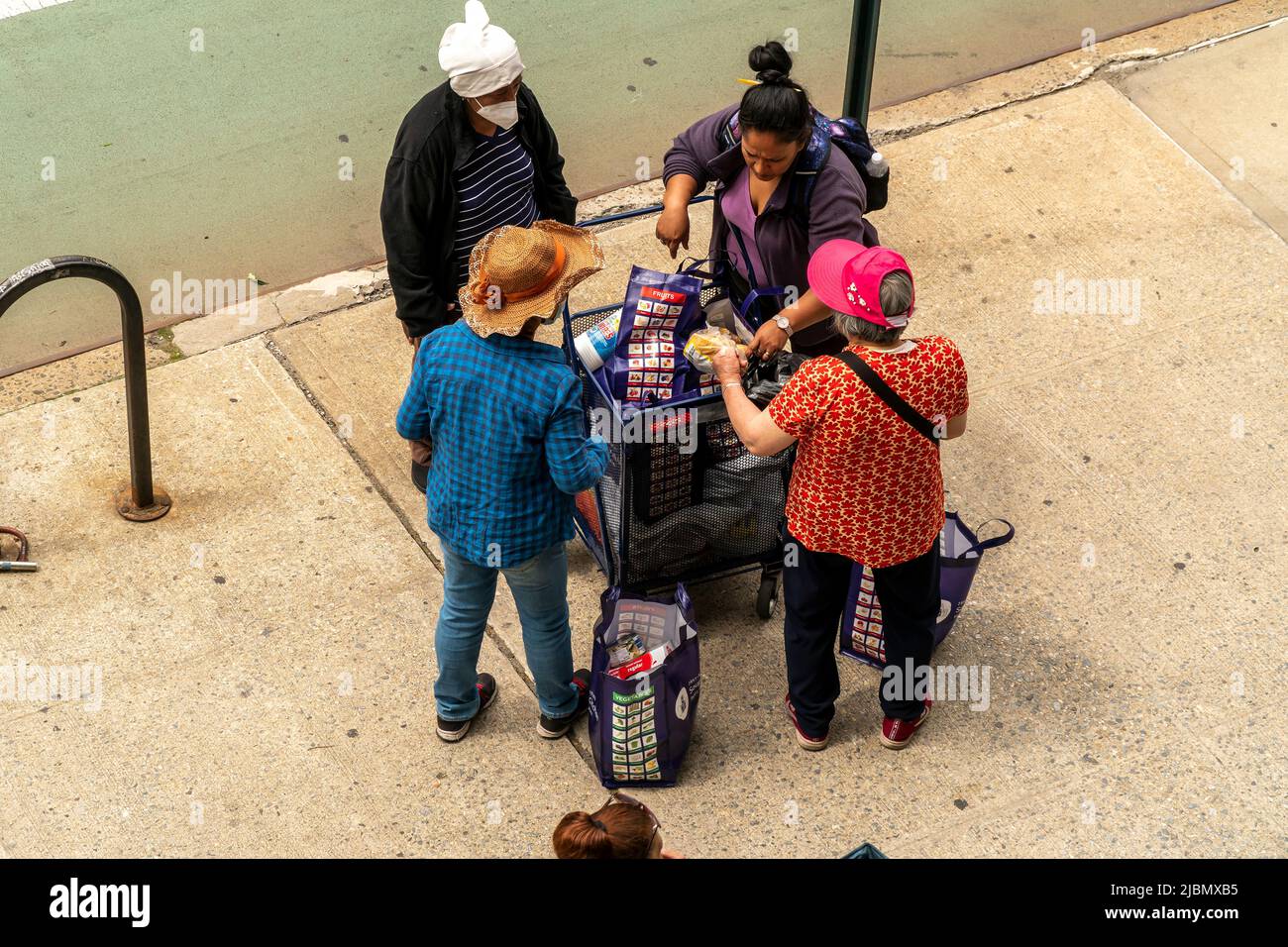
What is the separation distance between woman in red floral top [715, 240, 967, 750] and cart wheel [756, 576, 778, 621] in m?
0.46

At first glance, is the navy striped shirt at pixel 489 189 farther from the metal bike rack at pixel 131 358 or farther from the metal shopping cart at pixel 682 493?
the metal bike rack at pixel 131 358

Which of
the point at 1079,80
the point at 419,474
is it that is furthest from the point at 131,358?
the point at 1079,80

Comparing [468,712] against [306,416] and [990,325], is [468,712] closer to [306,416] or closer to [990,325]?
[306,416]

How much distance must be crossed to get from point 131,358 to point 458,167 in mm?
1268

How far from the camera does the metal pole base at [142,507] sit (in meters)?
5.21

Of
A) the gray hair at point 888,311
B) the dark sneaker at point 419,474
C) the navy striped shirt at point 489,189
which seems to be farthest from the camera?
the dark sneaker at point 419,474

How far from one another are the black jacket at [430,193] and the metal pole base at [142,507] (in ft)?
3.66

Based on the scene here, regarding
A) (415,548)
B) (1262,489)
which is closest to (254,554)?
(415,548)

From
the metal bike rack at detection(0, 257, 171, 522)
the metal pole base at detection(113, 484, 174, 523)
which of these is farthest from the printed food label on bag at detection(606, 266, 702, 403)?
the metal pole base at detection(113, 484, 174, 523)

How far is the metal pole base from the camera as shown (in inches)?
205

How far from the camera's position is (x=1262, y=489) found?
17.6 ft

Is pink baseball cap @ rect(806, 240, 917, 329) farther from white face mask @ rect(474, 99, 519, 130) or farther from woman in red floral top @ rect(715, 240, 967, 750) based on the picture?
white face mask @ rect(474, 99, 519, 130)

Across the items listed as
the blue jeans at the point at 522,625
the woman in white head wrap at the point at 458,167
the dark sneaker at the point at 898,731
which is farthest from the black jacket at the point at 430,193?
the dark sneaker at the point at 898,731
